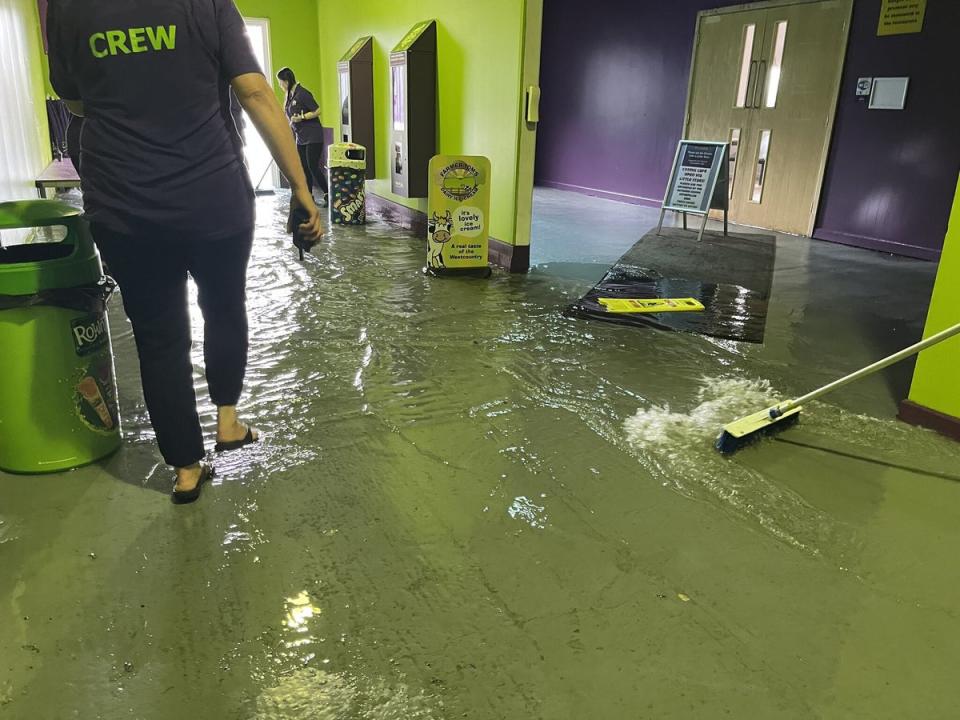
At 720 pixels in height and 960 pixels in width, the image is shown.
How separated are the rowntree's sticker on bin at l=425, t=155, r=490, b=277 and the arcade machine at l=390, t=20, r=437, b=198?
1.45 meters

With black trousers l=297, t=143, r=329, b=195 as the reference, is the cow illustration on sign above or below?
below

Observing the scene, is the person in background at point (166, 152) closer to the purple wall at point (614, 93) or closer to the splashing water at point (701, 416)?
the splashing water at point (701, 416)

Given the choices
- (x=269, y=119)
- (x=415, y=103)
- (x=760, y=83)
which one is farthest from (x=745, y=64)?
(x=269, y=119)

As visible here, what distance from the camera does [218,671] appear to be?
4.99ft

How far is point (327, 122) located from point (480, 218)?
20.2ft

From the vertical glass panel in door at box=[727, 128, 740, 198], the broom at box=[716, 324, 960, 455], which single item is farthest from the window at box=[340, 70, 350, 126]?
the broom at box=[716, 324, 960, 455]

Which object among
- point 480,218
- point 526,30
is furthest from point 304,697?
point 526,30

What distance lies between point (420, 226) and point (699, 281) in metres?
2.66

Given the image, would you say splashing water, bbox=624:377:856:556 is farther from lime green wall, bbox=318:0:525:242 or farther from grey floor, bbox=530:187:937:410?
lime green wall, bbox=318:0:525:242

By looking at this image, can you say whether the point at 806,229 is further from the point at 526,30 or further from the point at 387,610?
the point at 387,610

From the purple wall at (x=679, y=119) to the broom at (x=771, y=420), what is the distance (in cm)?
420

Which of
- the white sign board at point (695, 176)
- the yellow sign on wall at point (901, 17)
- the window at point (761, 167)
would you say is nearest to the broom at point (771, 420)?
the white sign board at point (695, 176)

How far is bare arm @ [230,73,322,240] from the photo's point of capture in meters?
1.92

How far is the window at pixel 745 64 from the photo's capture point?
729cm
